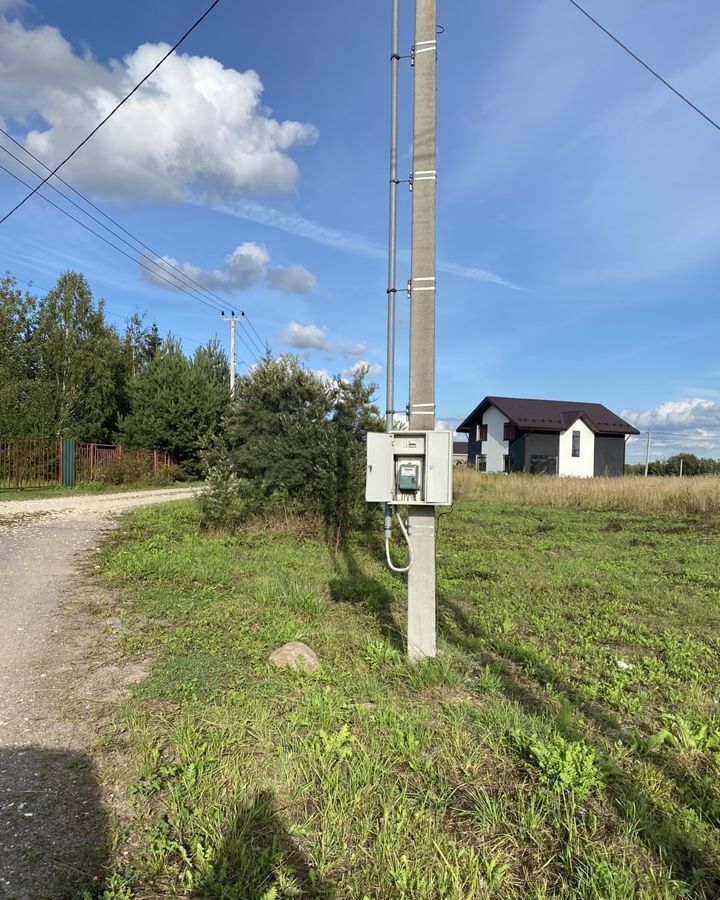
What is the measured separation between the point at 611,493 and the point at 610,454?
2399 centimetres

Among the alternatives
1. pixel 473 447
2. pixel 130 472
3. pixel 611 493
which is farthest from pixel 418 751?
pixel 473 447

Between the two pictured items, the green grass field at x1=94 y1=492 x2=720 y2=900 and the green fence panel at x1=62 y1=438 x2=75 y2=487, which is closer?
the green grass field at x1=94 y1=492 x2=720 y2=900

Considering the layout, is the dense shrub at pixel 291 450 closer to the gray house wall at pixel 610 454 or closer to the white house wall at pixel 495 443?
the white house wall at pixel 495 443

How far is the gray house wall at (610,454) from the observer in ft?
131

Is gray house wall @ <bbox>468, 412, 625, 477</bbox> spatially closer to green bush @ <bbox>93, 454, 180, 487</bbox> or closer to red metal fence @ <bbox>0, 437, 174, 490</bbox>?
green bush @ <bbox>93, 454, 180, 487</bbox>

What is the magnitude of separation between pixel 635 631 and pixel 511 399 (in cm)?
3811

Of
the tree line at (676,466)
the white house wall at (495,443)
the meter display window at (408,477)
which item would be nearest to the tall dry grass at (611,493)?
the meter display window at (408,477)

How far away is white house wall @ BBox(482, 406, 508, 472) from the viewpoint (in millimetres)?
39938

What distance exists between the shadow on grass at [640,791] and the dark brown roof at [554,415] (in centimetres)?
3504

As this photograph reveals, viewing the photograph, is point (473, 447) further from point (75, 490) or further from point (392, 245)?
point (392, 245)

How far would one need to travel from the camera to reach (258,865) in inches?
77.3

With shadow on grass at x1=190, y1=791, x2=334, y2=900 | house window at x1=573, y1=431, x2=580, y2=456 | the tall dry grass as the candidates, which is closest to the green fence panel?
the tall dry grass

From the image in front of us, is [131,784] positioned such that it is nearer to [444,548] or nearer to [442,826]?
[442,826]

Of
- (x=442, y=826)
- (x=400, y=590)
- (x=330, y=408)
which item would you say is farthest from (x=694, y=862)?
(x=330, y=408)
